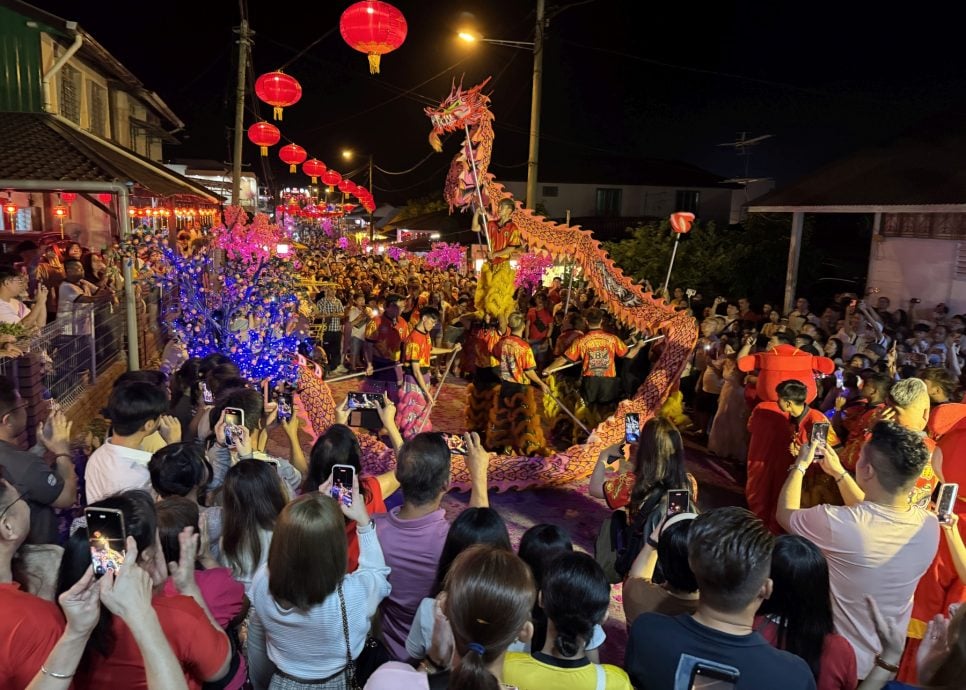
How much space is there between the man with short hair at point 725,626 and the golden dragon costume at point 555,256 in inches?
160

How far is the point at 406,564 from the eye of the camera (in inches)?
107

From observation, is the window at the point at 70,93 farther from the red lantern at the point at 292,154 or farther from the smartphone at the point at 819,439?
the smartphone at the point at 819,439

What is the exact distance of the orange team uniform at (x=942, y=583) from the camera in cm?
320

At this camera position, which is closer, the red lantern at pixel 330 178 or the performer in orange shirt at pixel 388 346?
the performer in orange shirt at pixel 388 346

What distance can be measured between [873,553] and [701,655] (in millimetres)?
1239

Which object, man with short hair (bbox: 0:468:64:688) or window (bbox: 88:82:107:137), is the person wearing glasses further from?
window (bbox: 88:82:107:137)

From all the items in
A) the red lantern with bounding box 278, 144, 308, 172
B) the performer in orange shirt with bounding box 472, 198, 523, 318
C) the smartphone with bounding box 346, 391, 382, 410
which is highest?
the red lantern with bounding box 278, 144, 308, 172

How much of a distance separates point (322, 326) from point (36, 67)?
5.82m

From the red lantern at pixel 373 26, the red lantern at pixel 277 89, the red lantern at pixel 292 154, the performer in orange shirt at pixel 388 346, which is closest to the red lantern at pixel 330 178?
the red lantern at pixel 292 154

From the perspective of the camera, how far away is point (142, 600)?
1.73 meters

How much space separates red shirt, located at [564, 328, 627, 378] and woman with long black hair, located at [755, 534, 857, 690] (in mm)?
5072

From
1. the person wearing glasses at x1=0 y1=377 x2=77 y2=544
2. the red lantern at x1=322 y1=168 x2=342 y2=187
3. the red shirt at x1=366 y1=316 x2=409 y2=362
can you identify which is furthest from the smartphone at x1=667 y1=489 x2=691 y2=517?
the red lantern at x1=322 y1=168 x2=342 y2=187

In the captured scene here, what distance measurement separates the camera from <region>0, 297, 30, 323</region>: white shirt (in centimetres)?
564

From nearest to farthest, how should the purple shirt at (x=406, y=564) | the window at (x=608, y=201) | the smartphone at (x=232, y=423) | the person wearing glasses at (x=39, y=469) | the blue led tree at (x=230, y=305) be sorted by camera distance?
1. the purple shirt at (x=406, y=564)
2. the person wearing glasses at (x=39, y=469)
3. the smartphone at (x=232, y=423)
4. the blue led tree at (x=230, y=305)
5. the window at (x=608, y=201)
